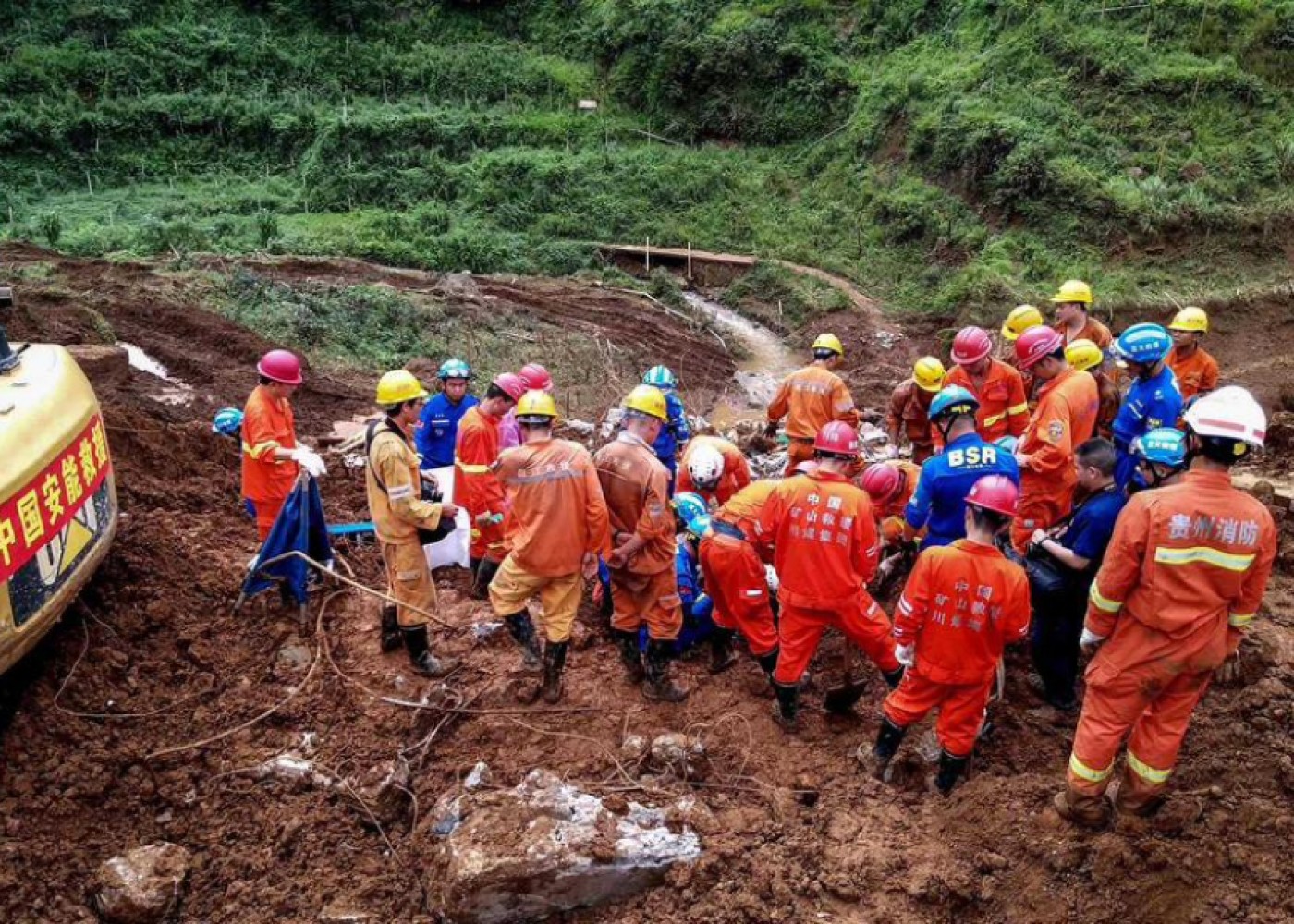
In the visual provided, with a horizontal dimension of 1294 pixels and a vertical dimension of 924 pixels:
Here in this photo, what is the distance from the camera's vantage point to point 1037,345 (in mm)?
5262

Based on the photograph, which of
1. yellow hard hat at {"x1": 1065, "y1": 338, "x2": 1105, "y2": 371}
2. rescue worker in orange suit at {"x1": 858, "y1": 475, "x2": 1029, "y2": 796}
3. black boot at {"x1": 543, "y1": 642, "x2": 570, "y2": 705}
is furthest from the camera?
yellow hard hat at {"x1": 1065, "y1": 338, "x2": 1105, "y2": 371}

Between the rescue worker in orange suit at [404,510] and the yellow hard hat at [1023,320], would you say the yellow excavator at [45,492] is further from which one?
the yellow hard hat at [1023,320]

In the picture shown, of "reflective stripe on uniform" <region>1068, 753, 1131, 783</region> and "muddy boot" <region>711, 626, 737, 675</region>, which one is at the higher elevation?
"reflective stripe on uniform" <region>1068, 753, 1131, 783</region>

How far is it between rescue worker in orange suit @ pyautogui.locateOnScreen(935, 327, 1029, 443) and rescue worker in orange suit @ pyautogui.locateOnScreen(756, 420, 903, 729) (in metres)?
1.83

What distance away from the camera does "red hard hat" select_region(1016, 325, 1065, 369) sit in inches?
206

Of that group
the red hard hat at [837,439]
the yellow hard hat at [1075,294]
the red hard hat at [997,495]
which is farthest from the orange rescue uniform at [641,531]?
the yellow hard hat at [1075,294]

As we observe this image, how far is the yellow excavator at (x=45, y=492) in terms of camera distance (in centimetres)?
363

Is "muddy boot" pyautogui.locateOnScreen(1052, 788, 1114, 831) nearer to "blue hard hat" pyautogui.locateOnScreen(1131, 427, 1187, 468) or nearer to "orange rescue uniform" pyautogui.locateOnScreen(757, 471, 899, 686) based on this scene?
"orange rescue uniform" pyautogui.locateOnScreen(757, 471, 899, 686)

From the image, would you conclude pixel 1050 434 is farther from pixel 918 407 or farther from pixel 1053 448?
pixel 918 407

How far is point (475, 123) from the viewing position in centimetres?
2347

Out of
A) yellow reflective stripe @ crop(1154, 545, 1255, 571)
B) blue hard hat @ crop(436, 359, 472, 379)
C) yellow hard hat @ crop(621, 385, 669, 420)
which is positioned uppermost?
yellow reflective stripe @ crop(1154, 545, 1255, 571)

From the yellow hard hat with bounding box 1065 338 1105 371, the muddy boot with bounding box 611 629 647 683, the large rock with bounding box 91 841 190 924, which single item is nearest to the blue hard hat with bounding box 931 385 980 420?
the yellow hard hat with bounding box 1065 338 1105 371

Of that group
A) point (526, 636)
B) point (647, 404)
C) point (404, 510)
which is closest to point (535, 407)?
point (647, 404)

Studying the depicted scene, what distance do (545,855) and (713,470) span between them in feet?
8.06
